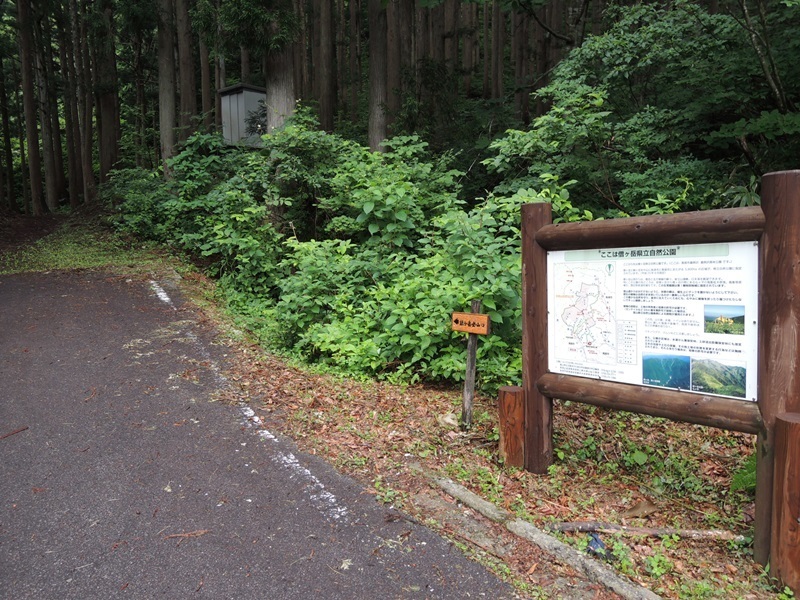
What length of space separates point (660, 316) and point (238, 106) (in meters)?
14.6

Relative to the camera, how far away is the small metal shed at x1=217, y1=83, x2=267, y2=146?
586 inches

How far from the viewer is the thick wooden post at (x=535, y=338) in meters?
3.96

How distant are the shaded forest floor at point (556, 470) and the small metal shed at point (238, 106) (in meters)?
10.9

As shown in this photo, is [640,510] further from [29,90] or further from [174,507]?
[29,90]

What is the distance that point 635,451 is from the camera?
172 inches

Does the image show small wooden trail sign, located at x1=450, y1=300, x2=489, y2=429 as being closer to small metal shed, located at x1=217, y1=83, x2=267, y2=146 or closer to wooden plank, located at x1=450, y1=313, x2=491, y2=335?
wooden plank, located at x1=450, y1=313, x2=491, y2=335

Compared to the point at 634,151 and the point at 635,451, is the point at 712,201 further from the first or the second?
the point at 635,451

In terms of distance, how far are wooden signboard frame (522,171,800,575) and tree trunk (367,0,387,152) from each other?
8914mm

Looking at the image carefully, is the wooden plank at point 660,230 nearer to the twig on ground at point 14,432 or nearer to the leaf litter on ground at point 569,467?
the leaf litter on ground at point 569,467

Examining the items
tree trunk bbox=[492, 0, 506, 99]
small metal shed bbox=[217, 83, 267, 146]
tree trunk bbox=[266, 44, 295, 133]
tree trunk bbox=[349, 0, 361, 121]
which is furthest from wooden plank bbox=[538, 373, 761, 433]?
tree trunk bbox=[349, 0, 361, 121]

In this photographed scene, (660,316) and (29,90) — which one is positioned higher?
(29,90)

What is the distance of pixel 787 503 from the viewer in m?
2.74

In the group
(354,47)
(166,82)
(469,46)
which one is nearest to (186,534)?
(166,82)

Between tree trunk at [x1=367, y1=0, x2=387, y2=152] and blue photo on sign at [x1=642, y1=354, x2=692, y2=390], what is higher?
tree trunk at [x1=367, y1=0, x2=387, y2=152]
